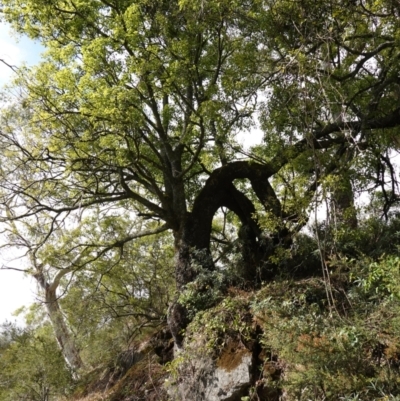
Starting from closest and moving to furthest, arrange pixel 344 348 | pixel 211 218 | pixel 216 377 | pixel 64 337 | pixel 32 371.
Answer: pixel 344 348 → pixel 216 377 → pixel 211 218 → pixel 32 371 → pixel 64 337

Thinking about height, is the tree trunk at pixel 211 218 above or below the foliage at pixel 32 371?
above

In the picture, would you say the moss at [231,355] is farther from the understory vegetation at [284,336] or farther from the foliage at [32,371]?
the foliage at [32,371]

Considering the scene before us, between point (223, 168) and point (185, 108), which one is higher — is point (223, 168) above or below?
below

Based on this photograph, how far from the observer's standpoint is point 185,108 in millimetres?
8508

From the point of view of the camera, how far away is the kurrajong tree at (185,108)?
21.0 ft

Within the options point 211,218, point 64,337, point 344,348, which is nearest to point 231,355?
point 344,348

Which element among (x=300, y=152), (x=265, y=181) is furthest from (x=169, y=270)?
(x=300, y=152)

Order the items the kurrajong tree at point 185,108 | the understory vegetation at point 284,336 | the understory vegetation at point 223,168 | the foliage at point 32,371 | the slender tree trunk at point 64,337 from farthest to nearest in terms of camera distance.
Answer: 1. the slender tree trunk at point 64,337
2. the foliage at point 32,371
3. the kurrajong tree at point 185,108
4. the understory vegetation at point 223,168
5. the understory vegetation at point 284,336

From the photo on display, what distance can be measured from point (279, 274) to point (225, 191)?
6.90ft

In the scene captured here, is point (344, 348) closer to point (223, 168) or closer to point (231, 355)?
point (231, 355)

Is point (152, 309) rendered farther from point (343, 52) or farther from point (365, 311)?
point (343, 52)

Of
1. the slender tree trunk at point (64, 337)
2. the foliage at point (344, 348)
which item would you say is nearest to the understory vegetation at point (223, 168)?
the foliage at point (344, 348)

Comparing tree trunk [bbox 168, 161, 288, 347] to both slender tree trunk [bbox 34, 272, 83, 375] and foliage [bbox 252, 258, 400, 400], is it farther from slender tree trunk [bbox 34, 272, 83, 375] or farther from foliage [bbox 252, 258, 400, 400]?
slender tree trunk [bbox 34, 272, 83, 375]

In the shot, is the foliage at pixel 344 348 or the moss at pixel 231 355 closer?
the foliage at pixel 344 348
